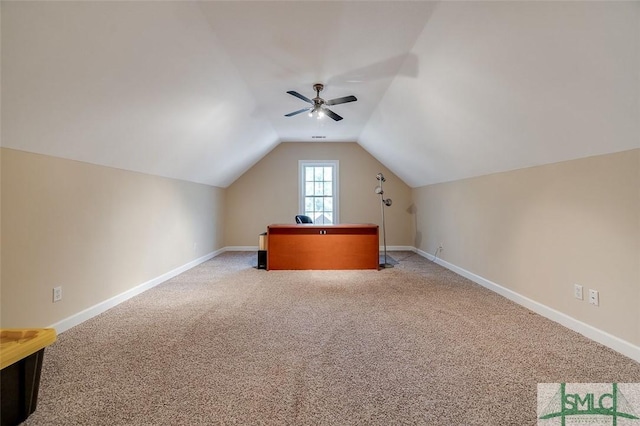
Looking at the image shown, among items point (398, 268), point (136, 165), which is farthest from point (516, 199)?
point (136, 165)

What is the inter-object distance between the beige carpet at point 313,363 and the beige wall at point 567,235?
283mm

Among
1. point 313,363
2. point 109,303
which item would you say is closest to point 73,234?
point 109,303

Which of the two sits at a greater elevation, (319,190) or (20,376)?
(319,190)

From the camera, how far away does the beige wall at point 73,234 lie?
6.43 ft

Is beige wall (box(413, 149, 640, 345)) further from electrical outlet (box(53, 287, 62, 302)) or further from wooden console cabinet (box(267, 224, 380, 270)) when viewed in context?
electrical outlet (box(53, 287, 62, 302))

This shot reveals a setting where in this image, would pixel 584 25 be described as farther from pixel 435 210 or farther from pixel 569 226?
pixel 435 210

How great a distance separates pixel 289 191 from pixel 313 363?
5.09m

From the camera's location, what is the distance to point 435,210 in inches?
208

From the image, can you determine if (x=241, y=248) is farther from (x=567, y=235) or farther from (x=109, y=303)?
(x=567, y=235)

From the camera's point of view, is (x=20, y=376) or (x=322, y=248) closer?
(x=20, y=376)

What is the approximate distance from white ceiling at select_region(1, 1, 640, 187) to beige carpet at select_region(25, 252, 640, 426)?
5.12 feet

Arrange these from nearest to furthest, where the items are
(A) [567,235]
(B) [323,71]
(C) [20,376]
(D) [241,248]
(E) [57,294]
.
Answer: (C) [20,376], (E) [57,294], (A) [567,235], (B) [323,71], (D) [241,248]

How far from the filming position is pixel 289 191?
6621 mm

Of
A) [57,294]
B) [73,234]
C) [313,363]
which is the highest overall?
[73,234]
